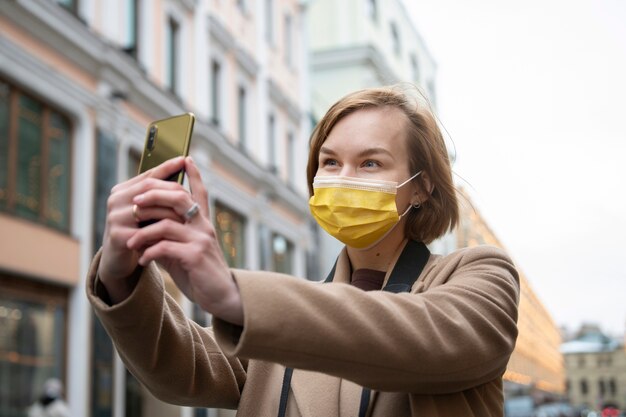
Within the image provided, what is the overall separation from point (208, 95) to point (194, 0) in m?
2.16

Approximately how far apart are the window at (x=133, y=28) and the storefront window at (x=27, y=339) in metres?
5.12

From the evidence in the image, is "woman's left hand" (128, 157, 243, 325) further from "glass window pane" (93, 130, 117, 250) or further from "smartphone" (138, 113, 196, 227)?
"glass window pane" (93, 130, 117, 250)

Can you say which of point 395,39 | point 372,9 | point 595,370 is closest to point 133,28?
point 372,9

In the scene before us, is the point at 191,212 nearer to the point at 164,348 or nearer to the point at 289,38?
the point at 164,348

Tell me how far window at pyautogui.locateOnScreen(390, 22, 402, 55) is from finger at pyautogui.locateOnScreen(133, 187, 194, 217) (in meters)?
38.9

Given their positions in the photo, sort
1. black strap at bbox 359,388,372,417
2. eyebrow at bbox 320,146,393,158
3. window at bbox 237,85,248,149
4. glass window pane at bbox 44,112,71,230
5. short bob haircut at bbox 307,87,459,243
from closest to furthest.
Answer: black strap at bbox 359,388,372,417
eyebrow at bbox 320,146,393,158
short bob haircut at bbox 307,87,459,243
glass window pane at bbox 44,112,71,230
window at bbox 237,85,248,149

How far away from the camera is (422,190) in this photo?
2.23 meters

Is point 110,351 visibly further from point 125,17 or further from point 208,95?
point 208,95

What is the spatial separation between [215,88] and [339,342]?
19.7m

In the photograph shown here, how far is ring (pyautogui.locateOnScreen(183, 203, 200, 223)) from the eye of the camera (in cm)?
137

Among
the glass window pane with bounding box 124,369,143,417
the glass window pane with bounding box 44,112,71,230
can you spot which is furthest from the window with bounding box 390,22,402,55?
the glass window pane with bounding box 44,112,71,230

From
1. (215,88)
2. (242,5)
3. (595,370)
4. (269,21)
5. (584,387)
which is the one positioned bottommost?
(584,387)

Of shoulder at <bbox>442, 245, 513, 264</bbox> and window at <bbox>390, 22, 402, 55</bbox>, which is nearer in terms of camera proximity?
shoulder at <bbox>442, 245, 513, 264</bbox>

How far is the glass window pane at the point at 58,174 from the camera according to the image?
12.9 metres
